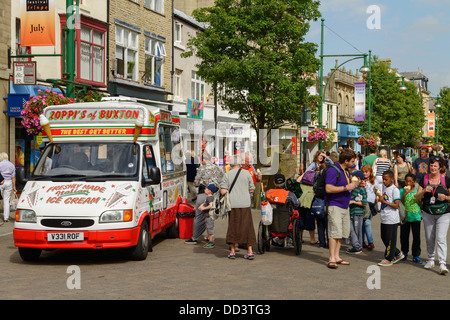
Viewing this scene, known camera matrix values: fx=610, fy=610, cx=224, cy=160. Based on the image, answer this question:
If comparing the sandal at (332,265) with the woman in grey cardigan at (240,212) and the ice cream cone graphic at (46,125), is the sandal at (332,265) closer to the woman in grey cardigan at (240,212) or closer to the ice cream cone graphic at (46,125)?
the woman in grey cardigan at (240,212)

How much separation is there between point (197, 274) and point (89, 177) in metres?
2.48

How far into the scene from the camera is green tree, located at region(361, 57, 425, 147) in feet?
190

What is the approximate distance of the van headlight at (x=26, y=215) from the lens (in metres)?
9.34

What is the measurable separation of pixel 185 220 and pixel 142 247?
3.04 m

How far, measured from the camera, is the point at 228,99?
874 inches

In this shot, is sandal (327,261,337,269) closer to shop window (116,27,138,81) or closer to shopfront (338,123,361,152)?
shop window (116,27,138,81)

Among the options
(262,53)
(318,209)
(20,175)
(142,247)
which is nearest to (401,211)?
(318,209)

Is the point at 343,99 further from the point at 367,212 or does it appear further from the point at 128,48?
the point at 367,212

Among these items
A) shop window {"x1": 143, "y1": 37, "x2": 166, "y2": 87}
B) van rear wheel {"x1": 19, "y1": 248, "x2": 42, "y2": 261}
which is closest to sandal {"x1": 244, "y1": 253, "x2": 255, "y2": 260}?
van rear wheel {"x1": 19, "y1": 248, "x2": 42, "y2": 261}

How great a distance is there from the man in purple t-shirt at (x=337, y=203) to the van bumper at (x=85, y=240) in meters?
3.13

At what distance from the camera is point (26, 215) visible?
30.8ft

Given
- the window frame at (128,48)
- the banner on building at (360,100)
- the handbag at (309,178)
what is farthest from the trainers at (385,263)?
the banner on building at (360,100)

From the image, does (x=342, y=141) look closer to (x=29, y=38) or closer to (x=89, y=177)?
(x=29, y=38)
